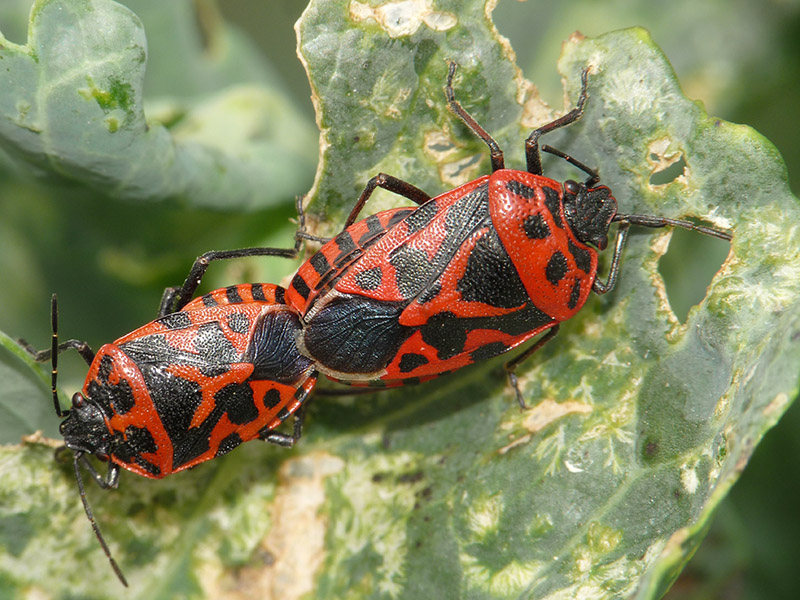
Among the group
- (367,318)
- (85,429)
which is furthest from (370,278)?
(85,429)

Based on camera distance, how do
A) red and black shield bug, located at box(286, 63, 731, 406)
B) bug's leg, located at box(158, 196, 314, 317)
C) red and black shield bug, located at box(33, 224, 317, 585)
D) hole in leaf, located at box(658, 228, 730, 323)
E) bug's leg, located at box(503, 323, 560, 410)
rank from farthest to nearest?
hole in leaf, located at box(658, 228, 730, 323)
bug's leg, located at box(158, 196, 314, 317)
red and black shield bug, located at box(33, 224, 317, 585)
bug's leg, located at box(503, 323, 560, 410)
red and black shield bug, located at box(286, 63, 731, 406)

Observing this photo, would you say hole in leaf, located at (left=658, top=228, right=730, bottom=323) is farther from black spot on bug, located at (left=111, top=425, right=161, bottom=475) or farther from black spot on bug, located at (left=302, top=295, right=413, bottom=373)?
black spot on bug, located at (left=111, top=425, right=161, bottom=475)

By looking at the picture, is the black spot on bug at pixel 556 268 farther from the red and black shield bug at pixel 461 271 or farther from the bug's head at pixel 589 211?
the bug's head at pixel 589 211

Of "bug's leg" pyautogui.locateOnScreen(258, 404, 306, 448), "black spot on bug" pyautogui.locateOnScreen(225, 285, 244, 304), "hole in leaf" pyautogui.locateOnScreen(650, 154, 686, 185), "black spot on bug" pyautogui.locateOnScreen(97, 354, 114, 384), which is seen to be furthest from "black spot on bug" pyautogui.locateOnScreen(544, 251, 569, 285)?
"black spot on bug" pyautogui.locateOnScreen(97, 354, 114, 384)

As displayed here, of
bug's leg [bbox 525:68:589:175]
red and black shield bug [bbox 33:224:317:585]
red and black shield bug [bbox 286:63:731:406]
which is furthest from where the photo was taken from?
red and black shield bug [bbox 33:224:317:585]

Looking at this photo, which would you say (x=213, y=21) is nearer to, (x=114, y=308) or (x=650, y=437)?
(x=114, y=308)

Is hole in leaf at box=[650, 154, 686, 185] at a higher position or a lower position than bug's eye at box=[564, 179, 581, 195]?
higher
